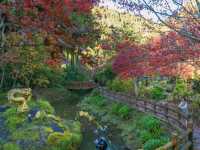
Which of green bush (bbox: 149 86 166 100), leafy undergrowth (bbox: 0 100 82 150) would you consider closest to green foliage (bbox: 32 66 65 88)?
green bush (bbox: 149 86 166 100)

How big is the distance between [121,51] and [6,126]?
413 inches

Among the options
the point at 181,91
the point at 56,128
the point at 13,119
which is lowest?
the point at 56,128

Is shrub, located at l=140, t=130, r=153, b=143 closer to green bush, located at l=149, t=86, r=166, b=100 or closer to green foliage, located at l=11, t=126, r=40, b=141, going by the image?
green foliage, located at l=11, t=126, r=40, b=141

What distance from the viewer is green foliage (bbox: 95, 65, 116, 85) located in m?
38.0

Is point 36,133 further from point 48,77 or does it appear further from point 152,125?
point 48,77

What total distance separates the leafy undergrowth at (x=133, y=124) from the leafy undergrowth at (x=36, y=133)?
267 centimetres

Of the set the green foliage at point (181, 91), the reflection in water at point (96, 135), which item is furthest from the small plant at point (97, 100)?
the green foliage at point (181, 91)

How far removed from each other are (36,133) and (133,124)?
19.2ft

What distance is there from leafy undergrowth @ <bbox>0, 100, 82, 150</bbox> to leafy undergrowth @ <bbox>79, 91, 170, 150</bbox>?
267 centimetres

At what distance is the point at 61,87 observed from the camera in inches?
1766

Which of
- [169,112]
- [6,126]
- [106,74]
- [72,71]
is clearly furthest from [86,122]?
[72,71]

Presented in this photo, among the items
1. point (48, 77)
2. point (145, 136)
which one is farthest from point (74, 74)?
point (145, 136)

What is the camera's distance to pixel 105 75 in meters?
39.7

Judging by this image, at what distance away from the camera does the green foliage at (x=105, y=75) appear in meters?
38.0
